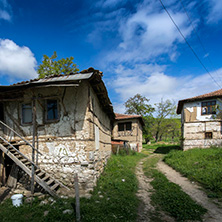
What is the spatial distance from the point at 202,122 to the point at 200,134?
1.29m

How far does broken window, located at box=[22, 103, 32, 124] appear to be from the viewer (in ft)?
23.6

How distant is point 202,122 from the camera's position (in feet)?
49.9

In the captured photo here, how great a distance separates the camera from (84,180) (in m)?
6.15

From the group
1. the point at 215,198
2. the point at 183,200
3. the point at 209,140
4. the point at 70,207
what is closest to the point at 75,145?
the point at 70,207

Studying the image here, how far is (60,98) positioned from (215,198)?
297 inches

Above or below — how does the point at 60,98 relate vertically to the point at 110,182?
above

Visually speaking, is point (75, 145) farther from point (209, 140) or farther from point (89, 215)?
point (209, 140)

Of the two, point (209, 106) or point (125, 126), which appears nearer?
point (209, 106)

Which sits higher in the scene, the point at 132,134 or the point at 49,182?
the point at 132,134

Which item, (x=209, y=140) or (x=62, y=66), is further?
(x=62, y=66)

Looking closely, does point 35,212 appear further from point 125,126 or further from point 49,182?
point 125,126

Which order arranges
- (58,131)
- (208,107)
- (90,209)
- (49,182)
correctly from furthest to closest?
1. (208,107)
2. (58,131)
3. (49,182)
4. (90,209)

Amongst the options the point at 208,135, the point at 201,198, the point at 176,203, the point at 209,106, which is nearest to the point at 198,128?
the point at 208,135

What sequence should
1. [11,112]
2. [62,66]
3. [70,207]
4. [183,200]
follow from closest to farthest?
[70,207]
[183,200]
[11,112]
[62,66]
